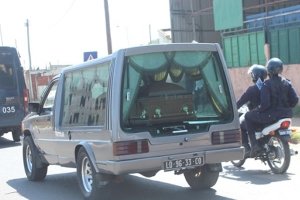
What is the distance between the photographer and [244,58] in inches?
806

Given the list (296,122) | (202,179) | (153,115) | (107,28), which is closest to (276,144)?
(202,179)

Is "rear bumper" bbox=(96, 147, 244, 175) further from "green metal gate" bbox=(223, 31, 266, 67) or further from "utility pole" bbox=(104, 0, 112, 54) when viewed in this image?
"utility pole" bbox=(104, 0, 112, 54)

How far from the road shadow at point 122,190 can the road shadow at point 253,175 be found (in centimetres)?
84

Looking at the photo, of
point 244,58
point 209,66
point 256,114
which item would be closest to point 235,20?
point 244,58

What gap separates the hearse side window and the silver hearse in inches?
0.5

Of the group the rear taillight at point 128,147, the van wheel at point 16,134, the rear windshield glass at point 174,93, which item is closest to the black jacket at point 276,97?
the rear windshield glass at point 174,93

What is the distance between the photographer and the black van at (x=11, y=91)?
611 inches

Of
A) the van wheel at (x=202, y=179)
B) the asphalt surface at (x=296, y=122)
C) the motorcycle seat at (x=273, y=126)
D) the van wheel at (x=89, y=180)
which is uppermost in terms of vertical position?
the motorcycle seat at (x=273, y=126)

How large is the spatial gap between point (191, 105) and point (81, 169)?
1.73 metres

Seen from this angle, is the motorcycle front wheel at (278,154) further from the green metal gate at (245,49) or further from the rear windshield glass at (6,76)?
the green metal gate at (245,49)

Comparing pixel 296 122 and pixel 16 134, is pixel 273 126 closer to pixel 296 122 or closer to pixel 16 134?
pixel 296 122

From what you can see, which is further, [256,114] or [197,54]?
[256,114]

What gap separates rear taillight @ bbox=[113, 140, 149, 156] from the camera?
248 inches

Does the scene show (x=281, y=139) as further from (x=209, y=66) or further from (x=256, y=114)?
(x=209, y=66)
